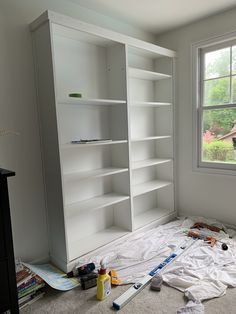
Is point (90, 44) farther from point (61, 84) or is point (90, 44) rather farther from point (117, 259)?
point (117, 259)

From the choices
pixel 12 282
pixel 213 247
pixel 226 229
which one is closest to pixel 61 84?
pixel 12 282

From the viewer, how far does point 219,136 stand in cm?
280

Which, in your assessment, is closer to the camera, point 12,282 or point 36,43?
point 12,282

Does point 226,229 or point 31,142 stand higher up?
point 31,142

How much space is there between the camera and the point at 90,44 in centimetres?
238

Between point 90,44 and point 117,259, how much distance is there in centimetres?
209

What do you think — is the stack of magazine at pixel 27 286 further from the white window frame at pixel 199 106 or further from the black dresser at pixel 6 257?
the white window frame at pixel 199 106

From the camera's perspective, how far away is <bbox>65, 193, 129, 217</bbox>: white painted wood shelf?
6.96 feet

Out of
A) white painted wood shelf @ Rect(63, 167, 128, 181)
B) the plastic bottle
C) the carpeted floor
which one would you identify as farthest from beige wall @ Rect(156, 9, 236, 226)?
the plastic bottle

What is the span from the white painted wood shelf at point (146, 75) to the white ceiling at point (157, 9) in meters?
0.57

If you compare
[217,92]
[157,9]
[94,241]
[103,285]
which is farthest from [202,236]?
[157,9]

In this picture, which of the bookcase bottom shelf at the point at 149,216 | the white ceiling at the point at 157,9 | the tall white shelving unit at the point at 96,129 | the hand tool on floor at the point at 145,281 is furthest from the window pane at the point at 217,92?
the hand tool on floor at the point at 145,281

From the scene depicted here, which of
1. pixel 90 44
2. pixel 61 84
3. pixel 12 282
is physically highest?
pixel 90 44

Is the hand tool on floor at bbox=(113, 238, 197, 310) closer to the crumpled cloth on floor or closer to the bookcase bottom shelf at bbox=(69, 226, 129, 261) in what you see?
the crumpled cloth on floor
